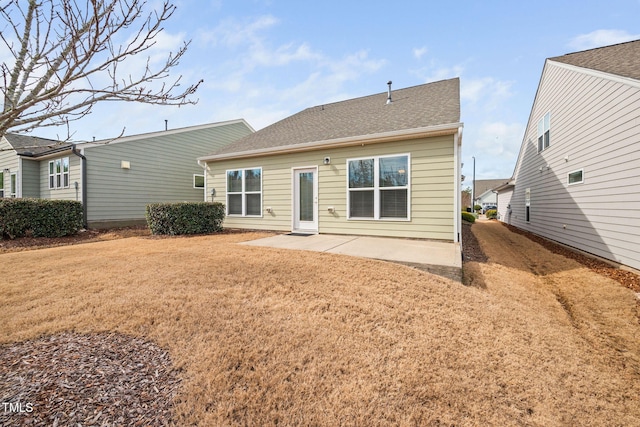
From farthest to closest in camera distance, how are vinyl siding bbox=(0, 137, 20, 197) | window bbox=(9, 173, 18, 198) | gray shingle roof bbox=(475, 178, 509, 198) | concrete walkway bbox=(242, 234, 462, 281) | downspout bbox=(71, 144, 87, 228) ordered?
1. gray shingle roof bbox=(475, 178, 509, 198)
2. window bbox=(9, 173, 18, 198)
3. vinyl siding bbox=(0, 137, 20, 197)
4. downspout bbox=(71, 144, 87, 228)
5. concrete walkway bbox=(242, 234, 462, 281)

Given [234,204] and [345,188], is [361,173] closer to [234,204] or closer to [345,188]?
[345,188]

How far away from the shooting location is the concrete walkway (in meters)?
4.41

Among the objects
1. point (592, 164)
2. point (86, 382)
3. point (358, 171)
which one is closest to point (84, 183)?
point (358, 171)

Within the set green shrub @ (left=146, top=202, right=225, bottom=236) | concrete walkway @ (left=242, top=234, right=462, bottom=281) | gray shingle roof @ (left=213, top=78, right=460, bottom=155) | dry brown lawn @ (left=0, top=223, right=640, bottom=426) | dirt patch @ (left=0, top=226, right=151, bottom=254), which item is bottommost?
dry brown lawn @ (left=0, top=223, right=640, bottom=426)

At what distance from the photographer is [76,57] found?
1.72 metres

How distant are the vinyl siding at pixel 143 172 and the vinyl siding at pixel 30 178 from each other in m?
4.89

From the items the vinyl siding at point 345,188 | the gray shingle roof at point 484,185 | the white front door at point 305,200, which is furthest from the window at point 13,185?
the gray shingle roof at point 484,185

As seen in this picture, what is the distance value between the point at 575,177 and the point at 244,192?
33.8ft

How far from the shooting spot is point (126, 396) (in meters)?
1.83

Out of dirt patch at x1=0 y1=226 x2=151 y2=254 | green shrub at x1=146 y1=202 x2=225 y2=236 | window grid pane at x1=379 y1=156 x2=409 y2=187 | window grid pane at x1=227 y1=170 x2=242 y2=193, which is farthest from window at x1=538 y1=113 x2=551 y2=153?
dirt patch at x1=0 y1=226 x2=151 y2=254

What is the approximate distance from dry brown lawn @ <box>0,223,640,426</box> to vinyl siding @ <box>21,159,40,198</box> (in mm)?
11297

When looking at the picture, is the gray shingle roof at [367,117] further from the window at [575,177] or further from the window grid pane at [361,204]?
the window at [575,177]

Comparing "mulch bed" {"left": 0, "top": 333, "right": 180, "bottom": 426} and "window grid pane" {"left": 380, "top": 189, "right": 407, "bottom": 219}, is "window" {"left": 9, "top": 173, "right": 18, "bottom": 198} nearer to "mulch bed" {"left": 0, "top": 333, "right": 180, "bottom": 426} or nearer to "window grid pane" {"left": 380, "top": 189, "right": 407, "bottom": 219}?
"mulch bed" {"left": 0, "top": 333, "right": 180, "bottom": 426}

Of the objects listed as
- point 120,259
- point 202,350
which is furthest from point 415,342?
point 120,259
